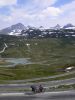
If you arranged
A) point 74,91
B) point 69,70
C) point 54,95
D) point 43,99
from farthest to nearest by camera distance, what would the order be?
point 69,70
point 74,91
point 54,95
point 43,99

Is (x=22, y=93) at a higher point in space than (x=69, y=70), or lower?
lower

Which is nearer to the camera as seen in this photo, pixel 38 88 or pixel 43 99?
pixel 43 99

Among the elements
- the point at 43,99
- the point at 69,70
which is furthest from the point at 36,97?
the point at 69,70

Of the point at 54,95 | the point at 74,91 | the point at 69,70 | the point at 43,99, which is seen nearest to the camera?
the point at 43,99

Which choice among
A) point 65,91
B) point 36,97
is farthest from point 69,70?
point 36,97

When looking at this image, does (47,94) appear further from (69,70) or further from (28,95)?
(69,70)

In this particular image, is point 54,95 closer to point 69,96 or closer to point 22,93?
point 69,96

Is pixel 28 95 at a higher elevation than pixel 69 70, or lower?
lower

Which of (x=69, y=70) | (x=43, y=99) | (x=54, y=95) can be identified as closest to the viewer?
(x=43, y=99)

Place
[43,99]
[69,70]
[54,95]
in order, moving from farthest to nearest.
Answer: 1. [69,70]
2. [54,95]
3. [43,99]
